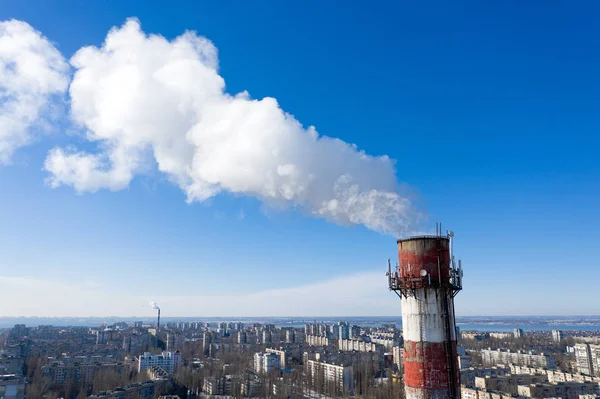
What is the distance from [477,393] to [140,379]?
37872 millimetres

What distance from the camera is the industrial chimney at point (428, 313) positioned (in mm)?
8141

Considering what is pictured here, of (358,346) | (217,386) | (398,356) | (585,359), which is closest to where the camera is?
(217,386)

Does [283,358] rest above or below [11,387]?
below

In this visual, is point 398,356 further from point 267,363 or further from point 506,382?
point 267,363

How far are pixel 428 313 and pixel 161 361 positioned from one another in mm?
66096

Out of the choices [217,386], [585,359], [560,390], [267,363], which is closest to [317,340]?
[267,363]

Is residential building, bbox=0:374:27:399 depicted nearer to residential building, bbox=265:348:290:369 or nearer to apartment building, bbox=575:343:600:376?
residential building, bbox=265:348:290:369

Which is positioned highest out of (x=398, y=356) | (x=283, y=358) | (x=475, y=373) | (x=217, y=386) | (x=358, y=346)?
(x=398, y=356)

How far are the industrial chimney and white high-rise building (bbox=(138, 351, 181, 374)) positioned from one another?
196 feet

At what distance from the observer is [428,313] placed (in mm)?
8422

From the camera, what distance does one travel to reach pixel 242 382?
48594mm

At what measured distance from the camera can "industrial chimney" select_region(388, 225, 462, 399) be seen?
8.14 metres

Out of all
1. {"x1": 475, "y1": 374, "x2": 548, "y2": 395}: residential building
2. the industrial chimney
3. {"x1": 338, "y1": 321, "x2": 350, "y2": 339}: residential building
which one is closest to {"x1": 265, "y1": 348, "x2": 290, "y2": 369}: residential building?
{"x1": 475, "y1": 374, "x2": 548, "y2": 395}: residential building

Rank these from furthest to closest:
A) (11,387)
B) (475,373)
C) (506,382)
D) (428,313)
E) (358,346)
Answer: (358,346) < (475,373) < (506,382) < (11,387) < (428,313)
